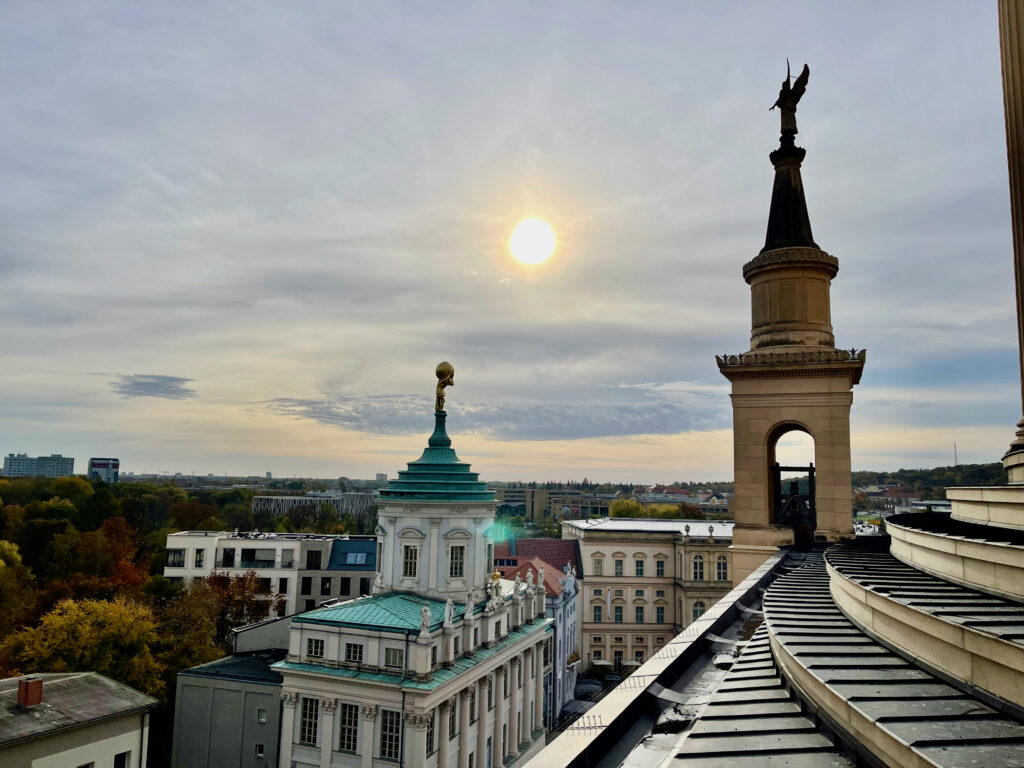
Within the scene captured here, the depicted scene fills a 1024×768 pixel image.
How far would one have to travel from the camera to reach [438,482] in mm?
37438

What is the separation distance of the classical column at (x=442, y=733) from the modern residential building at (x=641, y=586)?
3633 cm

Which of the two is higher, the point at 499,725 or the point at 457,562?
the point at 457,562

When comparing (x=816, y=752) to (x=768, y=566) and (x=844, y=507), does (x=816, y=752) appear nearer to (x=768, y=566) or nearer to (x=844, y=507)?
(x=768, y=566)

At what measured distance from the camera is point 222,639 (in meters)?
52.6

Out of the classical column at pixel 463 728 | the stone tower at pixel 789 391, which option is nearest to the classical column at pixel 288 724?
the classical column at pixel 463 728

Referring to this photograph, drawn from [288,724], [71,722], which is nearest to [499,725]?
[288,724]

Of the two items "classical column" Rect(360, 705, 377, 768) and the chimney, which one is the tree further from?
"classical column" Rect(360, 705, 377, 768)

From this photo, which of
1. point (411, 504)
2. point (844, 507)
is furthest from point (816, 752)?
point (411, 504)

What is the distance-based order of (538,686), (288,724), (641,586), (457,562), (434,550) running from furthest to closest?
(641,586) → (538,686) → (457,562) → (434,550) → (288,724)

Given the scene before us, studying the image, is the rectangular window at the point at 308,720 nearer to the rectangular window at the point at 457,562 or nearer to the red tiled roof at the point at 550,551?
the rectangular window at the point at 457,562

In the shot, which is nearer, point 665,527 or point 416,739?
point 416,739

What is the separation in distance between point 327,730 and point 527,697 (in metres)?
14.0

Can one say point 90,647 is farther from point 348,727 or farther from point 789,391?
point 789,391

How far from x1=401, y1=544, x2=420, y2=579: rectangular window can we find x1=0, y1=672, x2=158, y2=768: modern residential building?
13.0m
